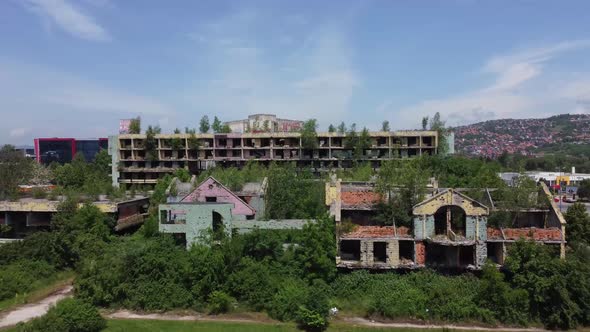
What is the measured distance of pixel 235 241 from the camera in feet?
94.1

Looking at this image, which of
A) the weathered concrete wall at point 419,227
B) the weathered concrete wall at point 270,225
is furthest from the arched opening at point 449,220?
the weathered concrete wall at point 270,225

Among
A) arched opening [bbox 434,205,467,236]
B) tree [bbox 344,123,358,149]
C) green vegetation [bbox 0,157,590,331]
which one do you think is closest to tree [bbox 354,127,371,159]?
tree [bbox 344,123,358,149]

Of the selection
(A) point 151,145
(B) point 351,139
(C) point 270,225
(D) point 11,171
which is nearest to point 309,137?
(B) point 351,139

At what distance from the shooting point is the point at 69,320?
23141 millimetres

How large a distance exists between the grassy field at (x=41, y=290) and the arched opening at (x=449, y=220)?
26.2 m

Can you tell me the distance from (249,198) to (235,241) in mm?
8101

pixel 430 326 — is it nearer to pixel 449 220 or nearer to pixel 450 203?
pixel 449 220

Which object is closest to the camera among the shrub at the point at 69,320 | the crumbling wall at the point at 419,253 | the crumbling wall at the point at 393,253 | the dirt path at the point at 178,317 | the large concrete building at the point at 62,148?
the shrub at the point at 69,320

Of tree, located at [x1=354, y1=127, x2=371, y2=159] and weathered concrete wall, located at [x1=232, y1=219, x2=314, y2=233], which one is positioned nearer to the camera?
weathered concrete wall, located at [x1=232, y1=219, x2=314, y2=233]

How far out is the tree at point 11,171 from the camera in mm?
46281

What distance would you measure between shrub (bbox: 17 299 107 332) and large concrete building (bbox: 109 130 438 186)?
119ft

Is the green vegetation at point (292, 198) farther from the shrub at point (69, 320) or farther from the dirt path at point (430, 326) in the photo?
the shrub at point (69, 320)

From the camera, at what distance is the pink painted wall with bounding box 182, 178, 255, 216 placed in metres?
33.7

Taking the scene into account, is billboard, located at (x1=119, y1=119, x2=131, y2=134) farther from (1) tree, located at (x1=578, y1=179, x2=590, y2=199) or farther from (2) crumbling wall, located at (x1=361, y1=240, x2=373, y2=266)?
(1) tree, located at (x1=578, y1=179, x2=590, y2=199)
